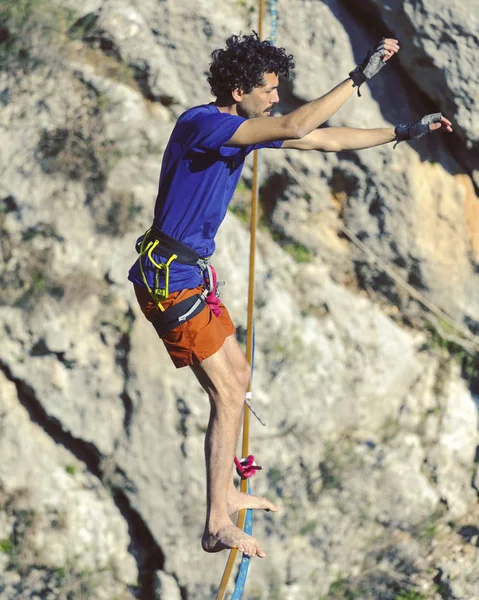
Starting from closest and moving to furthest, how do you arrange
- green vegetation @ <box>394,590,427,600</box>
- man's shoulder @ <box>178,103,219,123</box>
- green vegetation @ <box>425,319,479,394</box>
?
man's shoulder @ <box>178,103,219,123</box> < green vegetation @ <box>394,590,427,600</box> < green vegetation @ <box>425,319,479,394</box>

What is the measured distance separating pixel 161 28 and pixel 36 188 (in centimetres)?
183

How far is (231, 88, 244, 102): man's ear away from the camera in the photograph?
4121 millimetres

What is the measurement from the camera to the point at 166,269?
4242 mm

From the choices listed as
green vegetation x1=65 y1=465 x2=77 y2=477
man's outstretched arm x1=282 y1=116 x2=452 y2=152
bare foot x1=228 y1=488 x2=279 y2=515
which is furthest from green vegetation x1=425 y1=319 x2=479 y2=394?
man's outstretched arm x1=282 y1=116 x2=452 y2=152

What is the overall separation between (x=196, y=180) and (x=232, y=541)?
1678 millimetres

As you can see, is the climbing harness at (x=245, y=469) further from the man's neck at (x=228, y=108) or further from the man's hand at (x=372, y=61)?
the man's hand at (x=372, y=61)

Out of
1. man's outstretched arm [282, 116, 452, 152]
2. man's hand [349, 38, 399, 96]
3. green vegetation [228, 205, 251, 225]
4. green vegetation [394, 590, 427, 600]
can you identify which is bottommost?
green vegetation [394, 590, 427, 600]

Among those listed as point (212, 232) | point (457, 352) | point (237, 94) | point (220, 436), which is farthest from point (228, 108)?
point (457, 352)

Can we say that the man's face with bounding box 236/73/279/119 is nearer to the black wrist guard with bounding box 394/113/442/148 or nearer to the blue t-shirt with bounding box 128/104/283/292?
the blue t-shirt with bounding box 128/104/283/292

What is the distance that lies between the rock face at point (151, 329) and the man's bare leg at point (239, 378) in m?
3.52

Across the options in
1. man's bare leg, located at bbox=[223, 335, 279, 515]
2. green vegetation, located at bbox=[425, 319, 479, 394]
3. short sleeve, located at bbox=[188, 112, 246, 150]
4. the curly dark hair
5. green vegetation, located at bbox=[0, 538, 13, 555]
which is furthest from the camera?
green vegetation, located at bbox=[425, 319, 479, 394]

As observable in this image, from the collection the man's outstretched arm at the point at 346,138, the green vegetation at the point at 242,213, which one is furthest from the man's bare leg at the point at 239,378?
the green vegetation at the point at 242,213

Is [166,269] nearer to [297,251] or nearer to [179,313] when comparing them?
[179,313]

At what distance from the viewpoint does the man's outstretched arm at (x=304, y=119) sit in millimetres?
3611
